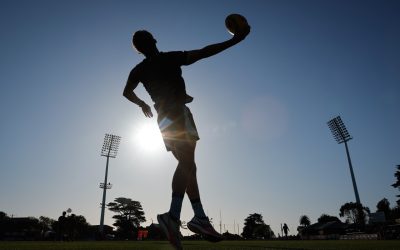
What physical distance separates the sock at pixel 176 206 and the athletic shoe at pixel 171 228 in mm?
45

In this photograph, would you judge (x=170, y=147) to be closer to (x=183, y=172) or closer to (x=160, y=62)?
(x=183, y=172)

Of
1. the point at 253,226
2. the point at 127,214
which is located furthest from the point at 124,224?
the point at 253,226

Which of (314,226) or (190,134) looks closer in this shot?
(190,134)

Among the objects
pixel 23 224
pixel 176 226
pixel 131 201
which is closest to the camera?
pixel 176 226

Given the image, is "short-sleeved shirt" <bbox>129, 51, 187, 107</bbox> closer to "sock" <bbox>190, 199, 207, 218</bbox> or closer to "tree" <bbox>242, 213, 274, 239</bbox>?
"sock" <bbox>190, 199, 207, 218</bbox>

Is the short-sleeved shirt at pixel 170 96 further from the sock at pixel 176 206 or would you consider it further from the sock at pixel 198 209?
the sock at pixel 198 209

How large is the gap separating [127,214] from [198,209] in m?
97.5

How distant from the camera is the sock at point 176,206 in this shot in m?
3.29

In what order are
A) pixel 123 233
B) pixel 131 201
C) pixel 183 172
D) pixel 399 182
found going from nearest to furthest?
pixel 183 172
pixel 399 182
pixel 123 233
pixel 131 201

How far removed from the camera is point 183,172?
349 centimetres

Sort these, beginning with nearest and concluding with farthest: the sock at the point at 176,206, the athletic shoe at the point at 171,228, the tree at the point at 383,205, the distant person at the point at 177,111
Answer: the athletic shoe at the point at 171,228 → the sock at the point at 176,206 → the distant person at the point at 177,111 → the tree at the point at 383,205

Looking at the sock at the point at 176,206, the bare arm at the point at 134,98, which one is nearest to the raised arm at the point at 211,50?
the bare arm at the point at 134,98

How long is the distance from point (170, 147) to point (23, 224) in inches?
3616

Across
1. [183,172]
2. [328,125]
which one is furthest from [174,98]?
[328,125]
